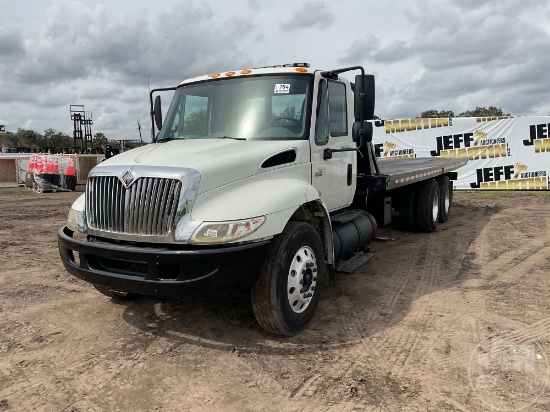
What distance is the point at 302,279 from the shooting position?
13.5 feet

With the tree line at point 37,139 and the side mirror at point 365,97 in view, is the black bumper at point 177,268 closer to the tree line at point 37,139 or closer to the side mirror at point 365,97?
the side mirror at point 365,97

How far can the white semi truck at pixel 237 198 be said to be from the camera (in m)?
3.45

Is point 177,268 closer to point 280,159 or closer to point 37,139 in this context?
point 280,159

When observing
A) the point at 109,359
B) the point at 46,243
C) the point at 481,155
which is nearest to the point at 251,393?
the point at 109,359

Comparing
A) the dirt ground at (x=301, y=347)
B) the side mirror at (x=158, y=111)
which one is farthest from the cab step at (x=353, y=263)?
the side mirror at (x=158, y=111)

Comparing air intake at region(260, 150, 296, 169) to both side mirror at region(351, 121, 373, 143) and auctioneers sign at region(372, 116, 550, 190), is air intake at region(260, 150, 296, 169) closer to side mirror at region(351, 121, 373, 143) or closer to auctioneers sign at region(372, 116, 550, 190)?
side mirror at region(351, 121, 373, 143)

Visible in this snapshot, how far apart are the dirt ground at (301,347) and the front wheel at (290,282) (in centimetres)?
21

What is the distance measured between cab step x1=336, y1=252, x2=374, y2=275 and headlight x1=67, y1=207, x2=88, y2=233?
2.73m

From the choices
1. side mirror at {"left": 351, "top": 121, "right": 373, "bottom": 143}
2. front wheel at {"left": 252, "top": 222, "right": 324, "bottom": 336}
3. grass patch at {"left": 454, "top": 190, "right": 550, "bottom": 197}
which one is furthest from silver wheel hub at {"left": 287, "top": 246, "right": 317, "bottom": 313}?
grass patch at {"left": 454, "top": 190, "right": 550, "bottom": 197}

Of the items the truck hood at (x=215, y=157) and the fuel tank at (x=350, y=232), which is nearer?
the truck hood at (x=215, y=157)

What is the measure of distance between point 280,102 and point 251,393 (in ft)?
9.03

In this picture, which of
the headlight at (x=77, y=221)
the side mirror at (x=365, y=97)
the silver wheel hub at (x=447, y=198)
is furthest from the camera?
the silver wheel hub at (x=447, y=198)

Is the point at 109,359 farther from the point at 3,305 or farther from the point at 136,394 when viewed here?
the point at 3,305

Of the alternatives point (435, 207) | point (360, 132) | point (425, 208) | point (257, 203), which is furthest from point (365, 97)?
point (435, 207)
